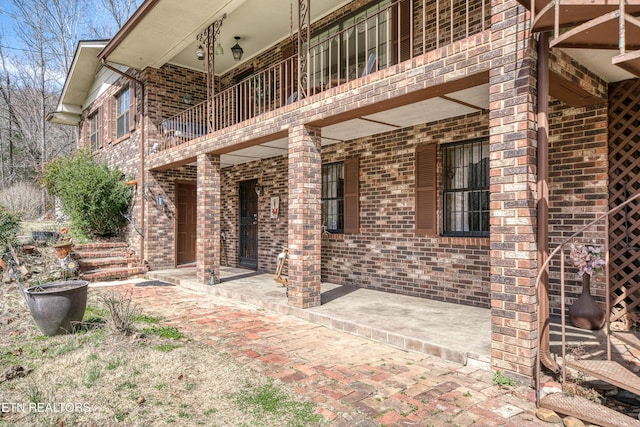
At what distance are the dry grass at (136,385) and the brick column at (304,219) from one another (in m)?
1.80

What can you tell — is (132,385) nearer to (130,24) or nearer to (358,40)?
(358,40)

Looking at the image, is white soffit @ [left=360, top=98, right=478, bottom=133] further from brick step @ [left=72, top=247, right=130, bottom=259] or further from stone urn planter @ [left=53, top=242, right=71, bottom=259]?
brick step @ [left=72, top=247, right=130, bottom=259]

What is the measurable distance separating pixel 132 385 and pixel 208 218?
5218 millimetres

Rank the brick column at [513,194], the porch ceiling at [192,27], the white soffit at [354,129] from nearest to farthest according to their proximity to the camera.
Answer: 1. the brick column at [513,194]
2. the white soffit at [354,129]
3. the porch ceiling at [192,27]

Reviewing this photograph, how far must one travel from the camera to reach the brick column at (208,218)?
27.3 feet

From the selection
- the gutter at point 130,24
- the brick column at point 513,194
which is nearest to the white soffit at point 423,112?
the brick column at point 513,194

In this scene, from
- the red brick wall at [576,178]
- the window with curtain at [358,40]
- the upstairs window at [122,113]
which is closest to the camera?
the red brick wall at [576,178]

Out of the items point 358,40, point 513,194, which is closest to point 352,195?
point 358,40

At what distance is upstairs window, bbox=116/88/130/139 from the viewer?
12.2 m

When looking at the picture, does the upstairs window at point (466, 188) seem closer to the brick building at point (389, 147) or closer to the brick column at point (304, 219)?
the brick building at point (389, 147)

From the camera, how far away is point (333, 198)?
8484 mm

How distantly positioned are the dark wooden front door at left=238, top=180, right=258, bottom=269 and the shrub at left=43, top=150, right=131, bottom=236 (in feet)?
10.9

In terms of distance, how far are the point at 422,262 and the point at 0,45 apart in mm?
26040

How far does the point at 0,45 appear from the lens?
21688mm
